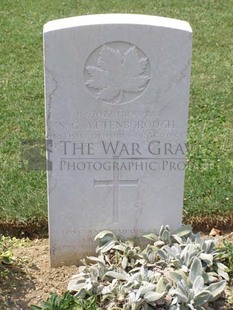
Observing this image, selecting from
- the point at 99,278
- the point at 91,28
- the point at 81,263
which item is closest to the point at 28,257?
the point at 81,263

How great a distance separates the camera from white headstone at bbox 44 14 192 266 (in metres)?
3.47

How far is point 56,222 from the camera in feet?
12.8

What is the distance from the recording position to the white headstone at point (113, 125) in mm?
3469

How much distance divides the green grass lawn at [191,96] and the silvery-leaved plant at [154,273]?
0.74 meters

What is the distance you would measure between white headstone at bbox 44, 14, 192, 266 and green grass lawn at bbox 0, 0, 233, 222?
694 mm

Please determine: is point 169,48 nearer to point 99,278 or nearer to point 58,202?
point 58,202

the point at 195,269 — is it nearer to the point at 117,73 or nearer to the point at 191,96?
the point at 117,73

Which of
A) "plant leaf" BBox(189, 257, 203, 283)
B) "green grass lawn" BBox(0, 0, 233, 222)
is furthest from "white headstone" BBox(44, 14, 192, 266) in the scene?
"green grass lawn" BBox(0, 0, 233, 222)

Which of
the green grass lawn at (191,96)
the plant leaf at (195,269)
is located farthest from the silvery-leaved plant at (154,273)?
the green grass lawn at (191,96)

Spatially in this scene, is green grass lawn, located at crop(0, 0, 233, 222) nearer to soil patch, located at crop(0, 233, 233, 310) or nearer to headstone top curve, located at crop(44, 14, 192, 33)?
soil patch, located at crop(0, 233, 233, 310)

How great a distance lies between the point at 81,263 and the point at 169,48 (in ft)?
4.85

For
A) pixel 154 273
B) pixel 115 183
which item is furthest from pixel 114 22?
pixel 154 273

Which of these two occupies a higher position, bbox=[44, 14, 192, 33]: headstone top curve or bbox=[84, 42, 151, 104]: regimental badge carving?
bbox=[44, 14, 192, 33]: headstone top curve

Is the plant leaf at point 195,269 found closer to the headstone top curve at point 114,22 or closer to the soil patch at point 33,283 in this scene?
the soil patch at point 33,283
